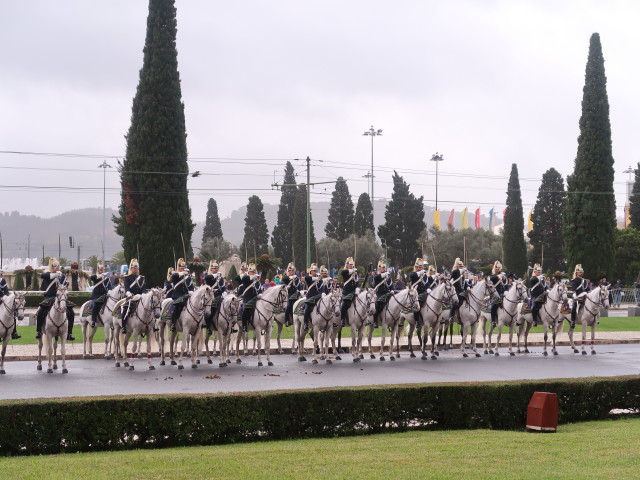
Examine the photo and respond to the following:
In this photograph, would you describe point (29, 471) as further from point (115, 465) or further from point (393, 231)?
point (393, 231)

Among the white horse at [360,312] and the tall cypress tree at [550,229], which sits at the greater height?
the tall cypress tree at [550,229]

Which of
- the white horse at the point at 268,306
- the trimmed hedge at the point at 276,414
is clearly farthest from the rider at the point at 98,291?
the trimmed hedge at the point at 276,414

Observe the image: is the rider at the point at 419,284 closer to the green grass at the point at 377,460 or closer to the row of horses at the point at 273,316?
the row of horses at the point at 273,316

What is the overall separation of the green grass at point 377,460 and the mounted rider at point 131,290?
11.5m

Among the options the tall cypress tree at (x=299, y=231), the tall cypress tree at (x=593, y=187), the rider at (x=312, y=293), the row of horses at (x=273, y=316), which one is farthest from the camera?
the tall cypress tree at (x=299, y=231)

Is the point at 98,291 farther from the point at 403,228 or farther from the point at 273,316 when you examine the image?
the point at 403,228

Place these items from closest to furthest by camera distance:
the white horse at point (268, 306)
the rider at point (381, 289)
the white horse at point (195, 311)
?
the white horse at point (195, 311) < the white horse at point (268, 306) < the rider at point (381, 289)

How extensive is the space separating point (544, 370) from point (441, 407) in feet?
28.9

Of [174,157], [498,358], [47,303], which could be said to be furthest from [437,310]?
[174,157]

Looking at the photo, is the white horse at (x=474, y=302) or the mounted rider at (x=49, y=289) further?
the white horse at (x=474, y=302)

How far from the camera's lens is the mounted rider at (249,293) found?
2441 cm

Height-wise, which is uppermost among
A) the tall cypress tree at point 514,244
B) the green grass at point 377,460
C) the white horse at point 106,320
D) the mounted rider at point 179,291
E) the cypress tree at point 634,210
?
the cypress tree at point 634,210

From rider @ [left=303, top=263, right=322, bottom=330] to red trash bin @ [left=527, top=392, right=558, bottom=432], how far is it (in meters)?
11.3

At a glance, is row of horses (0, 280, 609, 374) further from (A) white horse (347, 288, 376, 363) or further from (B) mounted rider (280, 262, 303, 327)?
(B) mounted rider (280, 262, 303, 327)
